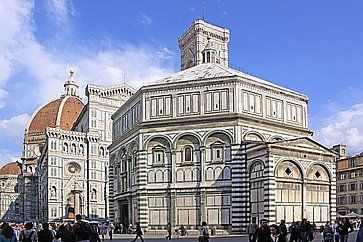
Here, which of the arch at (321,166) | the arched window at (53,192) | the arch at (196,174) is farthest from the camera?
the arched window at (53,192)

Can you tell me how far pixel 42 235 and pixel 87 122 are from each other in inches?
3046

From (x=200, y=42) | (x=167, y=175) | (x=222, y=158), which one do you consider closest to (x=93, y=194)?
(x=200, y=42)

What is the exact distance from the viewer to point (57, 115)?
394 feet

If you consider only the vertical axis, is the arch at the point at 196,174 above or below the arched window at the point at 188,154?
below

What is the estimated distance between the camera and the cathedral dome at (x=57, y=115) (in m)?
119

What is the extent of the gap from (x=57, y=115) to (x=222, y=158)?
8307cm

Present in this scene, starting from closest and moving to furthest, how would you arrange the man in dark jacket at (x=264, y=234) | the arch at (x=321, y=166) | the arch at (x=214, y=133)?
→ the man in dark jacket at (x=264, y=234)
the arch at (x=321, y=166)
the arch at (x=214, y=133)

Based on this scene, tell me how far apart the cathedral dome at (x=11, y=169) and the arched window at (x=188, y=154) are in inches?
3330

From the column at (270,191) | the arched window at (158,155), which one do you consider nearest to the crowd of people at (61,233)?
the column at (270,191)

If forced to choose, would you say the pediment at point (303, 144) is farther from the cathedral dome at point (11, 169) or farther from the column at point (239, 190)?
the cathedral dome at point (11, 169)

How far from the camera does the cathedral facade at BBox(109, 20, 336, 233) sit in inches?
1578

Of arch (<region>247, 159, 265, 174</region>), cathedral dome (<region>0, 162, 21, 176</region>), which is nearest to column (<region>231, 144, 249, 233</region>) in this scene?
arch (<region>247, 159, 265, 174</region>)

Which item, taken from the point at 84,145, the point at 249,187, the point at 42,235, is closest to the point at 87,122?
the point at 84,145

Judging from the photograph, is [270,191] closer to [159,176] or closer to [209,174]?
[209,174]
